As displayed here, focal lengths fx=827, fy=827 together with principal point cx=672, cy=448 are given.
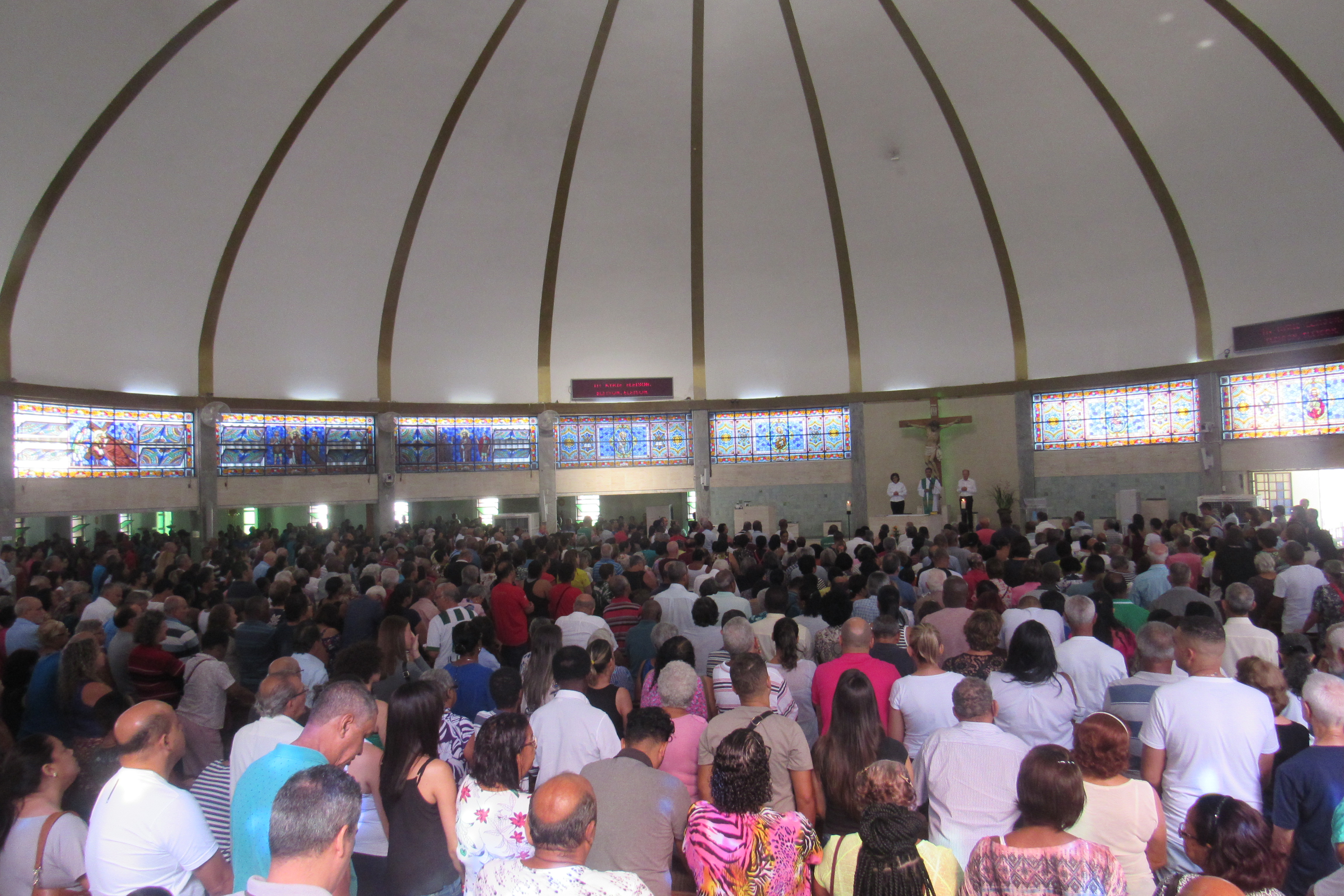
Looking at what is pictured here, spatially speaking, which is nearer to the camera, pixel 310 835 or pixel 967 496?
pixel 310 835

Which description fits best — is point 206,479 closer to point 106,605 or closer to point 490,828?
point 106,605

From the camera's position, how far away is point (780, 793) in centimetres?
316

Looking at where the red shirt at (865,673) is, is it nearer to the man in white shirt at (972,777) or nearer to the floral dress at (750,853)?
the man in white shirt at (972,777)

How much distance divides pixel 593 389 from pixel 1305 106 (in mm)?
12714

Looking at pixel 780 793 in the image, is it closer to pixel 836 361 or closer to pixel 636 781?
pixel 636 781

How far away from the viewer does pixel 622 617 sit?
6.06m

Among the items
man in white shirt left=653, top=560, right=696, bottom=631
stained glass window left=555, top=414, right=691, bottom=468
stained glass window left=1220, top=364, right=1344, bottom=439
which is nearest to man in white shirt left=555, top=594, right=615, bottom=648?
man in white shirt left=653, top=560, right=696, bottom=631

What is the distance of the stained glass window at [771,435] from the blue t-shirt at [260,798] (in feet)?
50.1

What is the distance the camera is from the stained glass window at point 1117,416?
1519cm

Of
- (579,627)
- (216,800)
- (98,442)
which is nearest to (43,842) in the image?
(216,800)

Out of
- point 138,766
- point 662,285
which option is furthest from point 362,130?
point 138,766

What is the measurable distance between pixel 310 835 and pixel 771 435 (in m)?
16.1

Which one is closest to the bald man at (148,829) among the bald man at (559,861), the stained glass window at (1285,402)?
the bald man at (559,861)

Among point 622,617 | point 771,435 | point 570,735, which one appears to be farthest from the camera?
point 771,435
